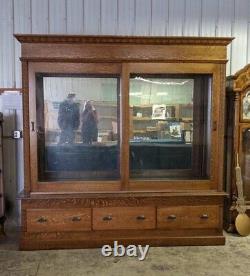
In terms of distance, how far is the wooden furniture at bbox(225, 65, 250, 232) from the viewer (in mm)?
3131

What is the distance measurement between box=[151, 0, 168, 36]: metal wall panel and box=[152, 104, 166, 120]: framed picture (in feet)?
2.91

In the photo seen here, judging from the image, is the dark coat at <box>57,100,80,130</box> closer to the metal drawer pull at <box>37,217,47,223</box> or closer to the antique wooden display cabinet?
the antique wooden display cabinet

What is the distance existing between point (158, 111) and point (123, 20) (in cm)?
111

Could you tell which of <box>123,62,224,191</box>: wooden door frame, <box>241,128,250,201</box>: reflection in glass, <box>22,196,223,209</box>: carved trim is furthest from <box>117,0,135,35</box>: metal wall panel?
<box>22,196,223,209</box>: carved trim

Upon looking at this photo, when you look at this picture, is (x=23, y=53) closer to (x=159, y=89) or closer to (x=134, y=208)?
(x=159, y=89)

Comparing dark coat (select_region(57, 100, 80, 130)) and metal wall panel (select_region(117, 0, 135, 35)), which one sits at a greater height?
metal wall panel (select_region(117, 0, 135, 35))

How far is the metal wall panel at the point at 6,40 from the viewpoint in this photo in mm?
3307

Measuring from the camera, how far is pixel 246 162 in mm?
3309

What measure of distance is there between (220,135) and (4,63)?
2.33m

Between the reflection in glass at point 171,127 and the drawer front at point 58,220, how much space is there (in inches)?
23.5

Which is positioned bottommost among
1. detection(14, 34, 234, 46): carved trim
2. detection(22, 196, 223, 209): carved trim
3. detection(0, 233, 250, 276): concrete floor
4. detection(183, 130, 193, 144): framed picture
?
detection(0, 233, 250, 276): concrete floor

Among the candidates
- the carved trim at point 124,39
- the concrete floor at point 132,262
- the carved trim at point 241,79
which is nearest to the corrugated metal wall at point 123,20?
the carved trim at point 241,79

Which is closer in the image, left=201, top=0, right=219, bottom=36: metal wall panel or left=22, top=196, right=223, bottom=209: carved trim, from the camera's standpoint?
left=22, top=196, right=223, bottom=209: carved trim

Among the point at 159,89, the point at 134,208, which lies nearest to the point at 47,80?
the point at 159,89
